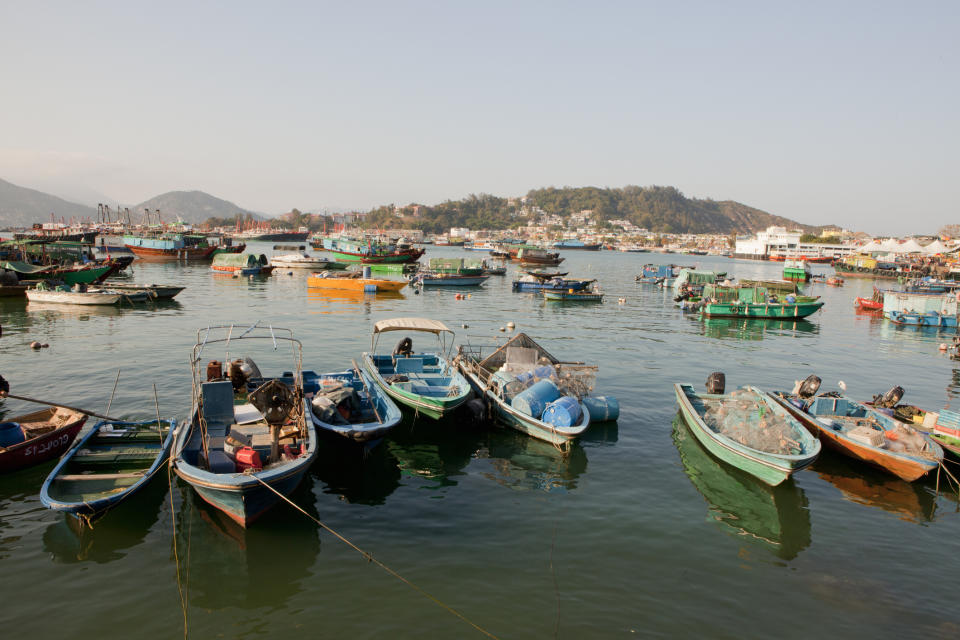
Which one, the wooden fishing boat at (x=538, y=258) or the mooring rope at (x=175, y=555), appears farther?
the wooden fishing boat at (x=538, y=258)

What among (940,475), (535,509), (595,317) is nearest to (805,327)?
(595,317)

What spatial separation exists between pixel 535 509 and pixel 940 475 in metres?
10.8

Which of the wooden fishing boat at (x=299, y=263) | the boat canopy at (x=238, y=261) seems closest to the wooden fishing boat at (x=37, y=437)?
the boat canopy at (x=238, y=261)

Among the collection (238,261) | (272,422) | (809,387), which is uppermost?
(238,261)

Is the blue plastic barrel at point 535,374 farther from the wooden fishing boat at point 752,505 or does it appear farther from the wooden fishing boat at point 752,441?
the wooden fishing boat at point 752,505

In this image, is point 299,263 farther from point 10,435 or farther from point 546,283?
point 10,435

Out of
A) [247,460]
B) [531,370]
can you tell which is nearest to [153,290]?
[531,370]

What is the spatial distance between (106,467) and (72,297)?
32115 mm

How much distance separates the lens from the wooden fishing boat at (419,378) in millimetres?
15531

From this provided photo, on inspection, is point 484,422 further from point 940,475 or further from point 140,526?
point 940,475

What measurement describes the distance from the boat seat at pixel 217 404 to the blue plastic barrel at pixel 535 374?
8.50 meters

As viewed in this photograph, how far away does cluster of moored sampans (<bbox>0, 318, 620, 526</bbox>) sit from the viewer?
34.2ft

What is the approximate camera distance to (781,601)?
9.23 meters

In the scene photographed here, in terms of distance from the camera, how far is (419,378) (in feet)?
60.6
